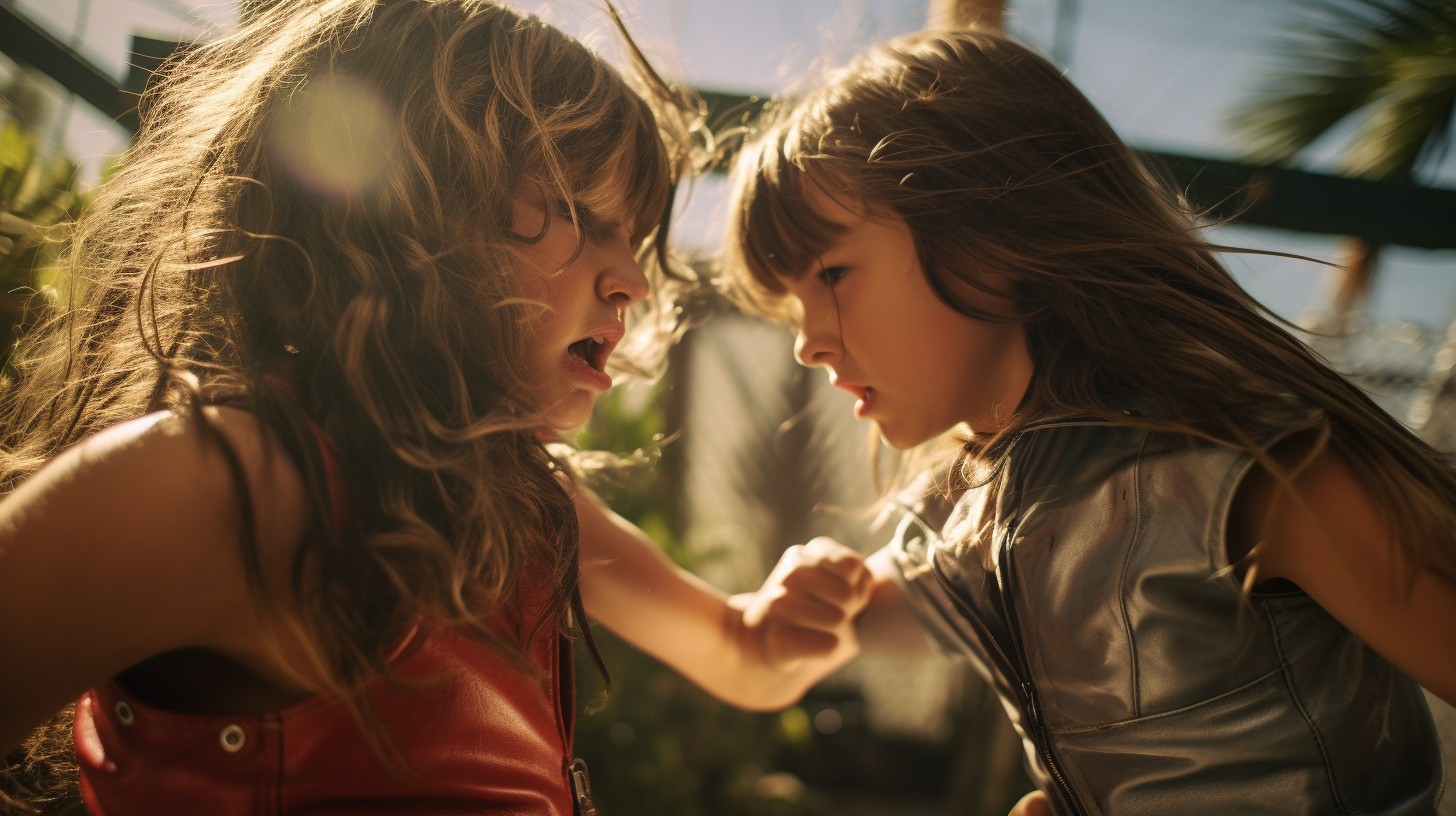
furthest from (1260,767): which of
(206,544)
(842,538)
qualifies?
(842,538)

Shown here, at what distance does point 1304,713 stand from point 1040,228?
0.69 m

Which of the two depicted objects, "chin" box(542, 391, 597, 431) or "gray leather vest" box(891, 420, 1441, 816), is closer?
"gray leather vest" box(891, 420, 1441, 816)

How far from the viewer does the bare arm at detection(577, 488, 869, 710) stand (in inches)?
51.9

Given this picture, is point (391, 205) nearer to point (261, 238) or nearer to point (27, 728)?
point (261, 238)

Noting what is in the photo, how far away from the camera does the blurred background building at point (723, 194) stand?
1.21 meters

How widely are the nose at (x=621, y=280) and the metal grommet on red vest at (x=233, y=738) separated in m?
0.65

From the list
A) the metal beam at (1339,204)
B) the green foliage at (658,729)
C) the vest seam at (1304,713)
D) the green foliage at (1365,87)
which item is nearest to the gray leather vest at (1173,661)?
the vest seam at (1304,713)

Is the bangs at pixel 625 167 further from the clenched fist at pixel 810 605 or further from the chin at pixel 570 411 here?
the clenched fist at pixel 810 605

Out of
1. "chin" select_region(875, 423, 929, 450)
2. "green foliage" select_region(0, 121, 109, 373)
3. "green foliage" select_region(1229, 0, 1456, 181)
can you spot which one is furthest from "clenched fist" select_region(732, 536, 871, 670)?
"green foliage" select_region(1229, 0, 1456, 181)

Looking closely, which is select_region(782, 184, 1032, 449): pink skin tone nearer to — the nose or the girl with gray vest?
the girl with gray vest

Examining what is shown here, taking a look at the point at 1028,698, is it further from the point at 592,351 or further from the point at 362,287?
the point at 362,287

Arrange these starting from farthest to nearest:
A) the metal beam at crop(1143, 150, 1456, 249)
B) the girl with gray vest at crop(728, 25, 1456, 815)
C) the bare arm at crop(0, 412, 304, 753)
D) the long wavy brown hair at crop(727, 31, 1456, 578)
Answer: the metal beam at crop(1143, 150, 1456, 249), the long wavy brown hair at crop(727, 31, 1456, 578), the girl with gray vest at crop(728, 25, 1456, 815), the bare arm at crop(0, 412, 304, 753)

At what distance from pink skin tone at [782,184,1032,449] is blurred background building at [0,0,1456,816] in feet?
0.87

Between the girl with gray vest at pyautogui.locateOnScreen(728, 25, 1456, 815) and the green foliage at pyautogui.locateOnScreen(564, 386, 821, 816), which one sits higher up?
the girl with gray vest at pyautogui.locateOnScreen(728, 25, 1456, 815)
